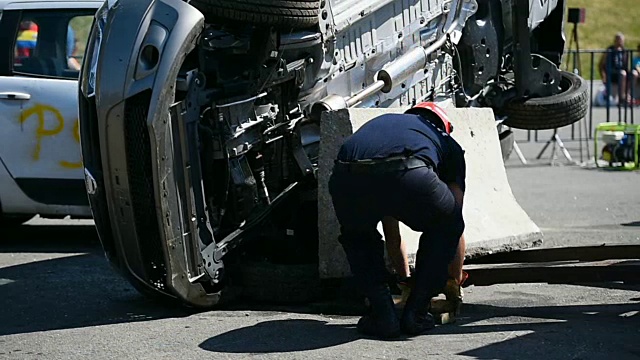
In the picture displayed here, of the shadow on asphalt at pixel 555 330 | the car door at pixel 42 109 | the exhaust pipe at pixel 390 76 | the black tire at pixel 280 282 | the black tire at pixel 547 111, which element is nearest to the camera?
the shadow on asphalt at pixel 555 330

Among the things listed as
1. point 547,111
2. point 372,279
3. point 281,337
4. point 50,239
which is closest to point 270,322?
point 281,337

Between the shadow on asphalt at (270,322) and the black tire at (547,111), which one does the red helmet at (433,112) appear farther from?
the black tire at (547,111)

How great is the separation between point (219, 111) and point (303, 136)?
773 mm

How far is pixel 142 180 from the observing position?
6.51 m

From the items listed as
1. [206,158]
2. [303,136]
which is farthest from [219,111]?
[303,136]

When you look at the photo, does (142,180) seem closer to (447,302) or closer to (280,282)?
(280,282)

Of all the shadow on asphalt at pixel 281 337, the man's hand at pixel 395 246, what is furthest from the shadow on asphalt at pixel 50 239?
the man's hand at pixel 395 246

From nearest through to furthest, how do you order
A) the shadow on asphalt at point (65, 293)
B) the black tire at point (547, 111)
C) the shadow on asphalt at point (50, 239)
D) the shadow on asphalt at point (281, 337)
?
1. the shadow on asphalt at point (281, 337)
2. the shadow on asphalt at point (65, 293)
3. the black tire at point (547, 111)
4. the shadow on asphalt at point (50, 239)

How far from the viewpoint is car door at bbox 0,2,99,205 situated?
9.00m

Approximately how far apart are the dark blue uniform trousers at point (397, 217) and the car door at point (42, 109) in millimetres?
3429

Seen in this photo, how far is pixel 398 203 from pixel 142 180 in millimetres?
1480

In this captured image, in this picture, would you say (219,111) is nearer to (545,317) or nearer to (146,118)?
(146,118)

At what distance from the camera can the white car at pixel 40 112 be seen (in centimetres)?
901

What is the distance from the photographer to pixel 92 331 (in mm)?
6496
